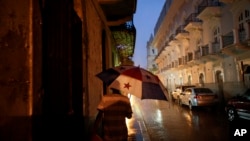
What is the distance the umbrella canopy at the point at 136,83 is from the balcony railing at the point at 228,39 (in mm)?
18608

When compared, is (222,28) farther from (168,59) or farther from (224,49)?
(168,59)

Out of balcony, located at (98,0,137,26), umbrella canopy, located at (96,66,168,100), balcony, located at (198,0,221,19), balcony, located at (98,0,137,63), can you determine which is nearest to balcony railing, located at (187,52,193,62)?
balcony, located at (198,0,221,19)

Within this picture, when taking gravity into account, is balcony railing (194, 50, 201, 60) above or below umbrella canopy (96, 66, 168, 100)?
above

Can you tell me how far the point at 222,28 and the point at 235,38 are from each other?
420cm

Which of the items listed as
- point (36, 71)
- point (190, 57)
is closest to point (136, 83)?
point (36, 71)

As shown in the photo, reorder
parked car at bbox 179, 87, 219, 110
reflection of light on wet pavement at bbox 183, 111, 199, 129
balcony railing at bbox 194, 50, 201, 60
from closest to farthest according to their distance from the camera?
1. reflection of light on wet pavement at bbox 183, 111, 199, 129
2. parked car at bbox 179, 87, 219, 110
3. balcony railing at bbox 194, 50, 201, 60

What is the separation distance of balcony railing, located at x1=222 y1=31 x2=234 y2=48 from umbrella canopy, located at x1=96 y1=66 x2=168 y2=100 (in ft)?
61.1

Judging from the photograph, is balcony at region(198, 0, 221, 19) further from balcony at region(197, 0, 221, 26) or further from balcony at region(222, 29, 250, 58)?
balcony at region(222, 29, 250, 58)

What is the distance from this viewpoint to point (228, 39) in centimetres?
2197

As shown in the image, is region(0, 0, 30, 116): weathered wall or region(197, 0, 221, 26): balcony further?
region(197, 0, 221, 26): balcony

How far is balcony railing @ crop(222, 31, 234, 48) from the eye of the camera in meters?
21.5

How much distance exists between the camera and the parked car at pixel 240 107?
38.6ft

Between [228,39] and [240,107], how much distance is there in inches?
→ 427

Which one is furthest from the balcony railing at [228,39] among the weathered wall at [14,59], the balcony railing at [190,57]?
the weathered wall at [14,59]
